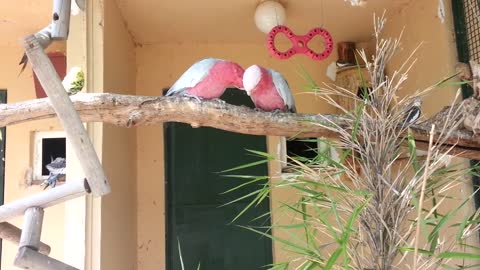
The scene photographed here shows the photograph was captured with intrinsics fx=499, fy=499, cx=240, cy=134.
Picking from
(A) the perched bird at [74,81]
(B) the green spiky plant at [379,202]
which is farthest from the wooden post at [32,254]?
(A) the perched bird at [74,81]

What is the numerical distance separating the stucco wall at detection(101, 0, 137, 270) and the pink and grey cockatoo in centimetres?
66

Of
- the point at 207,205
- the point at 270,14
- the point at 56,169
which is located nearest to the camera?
the point at 270,14

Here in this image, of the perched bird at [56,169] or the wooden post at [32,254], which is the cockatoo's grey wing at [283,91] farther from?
the perched bird at [56,169]

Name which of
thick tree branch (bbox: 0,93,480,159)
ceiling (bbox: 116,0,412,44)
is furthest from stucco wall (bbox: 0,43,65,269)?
thick tree branch (bbox: 0,93,480,159)

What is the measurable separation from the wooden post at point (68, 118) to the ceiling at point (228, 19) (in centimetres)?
181

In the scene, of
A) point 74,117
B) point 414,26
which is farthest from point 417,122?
point 414,26

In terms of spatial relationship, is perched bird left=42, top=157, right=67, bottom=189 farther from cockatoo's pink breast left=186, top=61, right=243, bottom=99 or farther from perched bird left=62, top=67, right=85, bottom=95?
cockatoo's pink breast left=186, top=61, right=243, bottom=99

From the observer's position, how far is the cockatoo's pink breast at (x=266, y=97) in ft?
5.19

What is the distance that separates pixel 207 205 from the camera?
278cm

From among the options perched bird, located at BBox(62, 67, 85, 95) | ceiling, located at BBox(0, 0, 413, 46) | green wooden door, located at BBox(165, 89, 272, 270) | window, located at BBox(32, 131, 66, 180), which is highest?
ceiling, located at BBox(0, 0, 413, 46)

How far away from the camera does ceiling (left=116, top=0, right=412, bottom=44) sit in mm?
2467

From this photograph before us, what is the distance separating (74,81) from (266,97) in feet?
2.59

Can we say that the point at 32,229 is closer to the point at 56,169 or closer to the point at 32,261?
the point at 32,261

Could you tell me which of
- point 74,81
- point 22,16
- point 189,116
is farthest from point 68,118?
point 22,16
